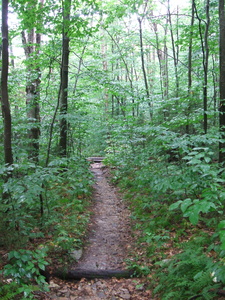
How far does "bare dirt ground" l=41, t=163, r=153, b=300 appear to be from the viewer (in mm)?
3764

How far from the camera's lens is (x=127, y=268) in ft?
14.4

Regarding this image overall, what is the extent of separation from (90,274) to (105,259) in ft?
1.84

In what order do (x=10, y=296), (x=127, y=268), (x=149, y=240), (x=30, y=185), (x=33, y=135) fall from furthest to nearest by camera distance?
1. (x=33, y=135)
2. (x=149, y=240)
3. (x=127, y=268)
4. (x=30, y=185)
5. (x=10, y=296)

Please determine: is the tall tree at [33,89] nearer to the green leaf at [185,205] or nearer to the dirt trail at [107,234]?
the dirt trail at [107,234]

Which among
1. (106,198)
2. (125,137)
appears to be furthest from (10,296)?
(125,137)

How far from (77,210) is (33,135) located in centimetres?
501

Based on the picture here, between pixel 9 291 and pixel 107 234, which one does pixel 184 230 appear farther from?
pixel 9 291

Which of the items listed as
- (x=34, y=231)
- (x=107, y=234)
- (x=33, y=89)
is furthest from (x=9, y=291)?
(x=33, y=89)

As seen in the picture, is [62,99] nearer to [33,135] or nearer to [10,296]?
[33,135]

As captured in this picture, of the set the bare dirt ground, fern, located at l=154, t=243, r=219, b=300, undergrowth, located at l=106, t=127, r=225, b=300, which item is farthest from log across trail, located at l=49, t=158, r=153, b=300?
fern, located at l=154, t=243, r=219, b=300

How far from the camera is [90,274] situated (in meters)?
4.23

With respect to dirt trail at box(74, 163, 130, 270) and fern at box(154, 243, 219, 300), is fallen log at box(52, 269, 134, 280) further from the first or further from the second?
fern at box(154, 243, 219, 300)

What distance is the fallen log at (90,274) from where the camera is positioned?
415 cm

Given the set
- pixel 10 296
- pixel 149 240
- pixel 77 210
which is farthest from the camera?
pixel 77 210
